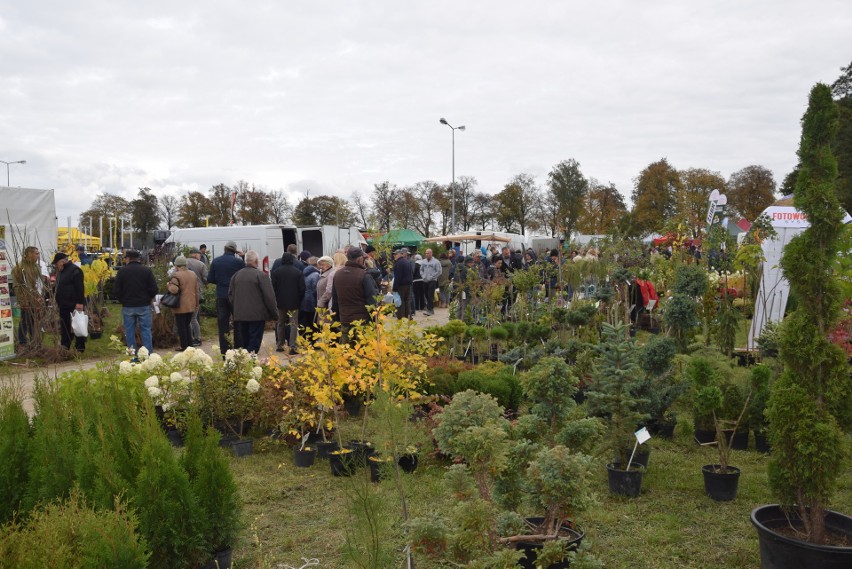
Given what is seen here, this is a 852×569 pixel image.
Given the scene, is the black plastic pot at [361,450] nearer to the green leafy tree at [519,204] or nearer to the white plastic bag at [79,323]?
the white plastic bag at [79,323]

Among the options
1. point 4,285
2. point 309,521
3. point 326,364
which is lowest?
point 309,521

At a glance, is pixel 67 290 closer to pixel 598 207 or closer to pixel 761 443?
pixel 761 443

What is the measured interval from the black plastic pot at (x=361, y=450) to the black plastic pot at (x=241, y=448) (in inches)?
40.2

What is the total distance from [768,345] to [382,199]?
54.0 m

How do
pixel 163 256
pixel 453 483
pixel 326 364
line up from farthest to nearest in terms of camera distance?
1. pixel 163 256
2. pixel 326 364
3. pixel 453 483

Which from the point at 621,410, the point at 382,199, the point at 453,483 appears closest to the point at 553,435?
Result: the point at 621,410

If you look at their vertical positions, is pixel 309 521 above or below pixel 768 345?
below

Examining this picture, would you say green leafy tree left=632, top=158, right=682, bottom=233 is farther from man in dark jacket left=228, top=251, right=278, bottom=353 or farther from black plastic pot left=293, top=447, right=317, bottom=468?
black plastic pot left=293, top=447, right=317, bottom=468

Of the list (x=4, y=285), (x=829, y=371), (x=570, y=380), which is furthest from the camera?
(x=4, y=285)

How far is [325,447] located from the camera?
5.89m

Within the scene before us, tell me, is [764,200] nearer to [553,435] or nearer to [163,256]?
[163,256]

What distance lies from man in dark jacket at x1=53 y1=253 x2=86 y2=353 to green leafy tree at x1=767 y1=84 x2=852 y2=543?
985cm

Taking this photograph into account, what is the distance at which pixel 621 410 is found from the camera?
4.92 m

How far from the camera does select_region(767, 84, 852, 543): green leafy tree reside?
3.37 meters
